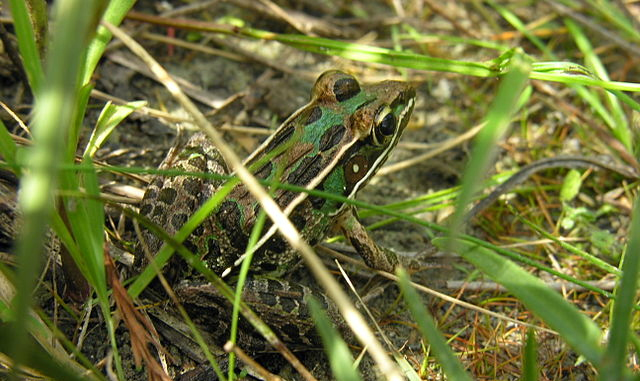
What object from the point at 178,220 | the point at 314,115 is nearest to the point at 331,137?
the point at 314,115

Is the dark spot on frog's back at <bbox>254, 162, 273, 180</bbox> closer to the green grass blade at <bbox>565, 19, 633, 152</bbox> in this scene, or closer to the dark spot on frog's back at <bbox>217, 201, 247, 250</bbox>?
the dark spot on frog's back at <bbox>217, 201, 247, 250</bbox>

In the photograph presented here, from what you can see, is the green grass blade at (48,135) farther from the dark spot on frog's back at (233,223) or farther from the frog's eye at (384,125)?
the frog's eye at (384,125)

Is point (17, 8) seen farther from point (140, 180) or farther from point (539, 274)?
point (539, 274)

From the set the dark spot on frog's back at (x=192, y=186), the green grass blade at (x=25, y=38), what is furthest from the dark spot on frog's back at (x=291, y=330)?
the green grass blade at (x=25, y=38)

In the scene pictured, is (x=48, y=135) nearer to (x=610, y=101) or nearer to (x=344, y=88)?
(x=344, y=88)

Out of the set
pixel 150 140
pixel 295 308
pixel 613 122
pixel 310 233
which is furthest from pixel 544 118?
pixel 150 140
